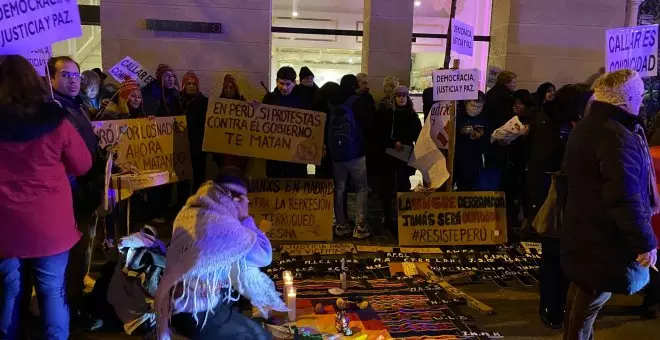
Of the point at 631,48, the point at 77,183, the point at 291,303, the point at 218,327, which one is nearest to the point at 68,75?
the point at 77,183

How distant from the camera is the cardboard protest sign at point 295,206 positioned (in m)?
6.55

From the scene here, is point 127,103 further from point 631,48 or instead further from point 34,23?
point 631,48

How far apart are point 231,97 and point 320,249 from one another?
7.01 ft

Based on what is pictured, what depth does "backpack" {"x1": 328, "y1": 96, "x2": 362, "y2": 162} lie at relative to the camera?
21.5 ft

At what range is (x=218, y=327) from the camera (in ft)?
10.9

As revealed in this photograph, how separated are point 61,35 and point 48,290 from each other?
6.04 ft

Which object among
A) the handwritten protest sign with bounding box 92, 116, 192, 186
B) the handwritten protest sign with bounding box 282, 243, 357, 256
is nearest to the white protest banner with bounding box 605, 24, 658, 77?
the handwritten protest sign with bounding box 282, 243, 357, 256

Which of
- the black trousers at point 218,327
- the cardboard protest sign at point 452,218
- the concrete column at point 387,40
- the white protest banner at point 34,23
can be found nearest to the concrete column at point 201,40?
the concrete column at point 387,40

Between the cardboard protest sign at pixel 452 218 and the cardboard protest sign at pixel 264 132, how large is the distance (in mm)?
1220

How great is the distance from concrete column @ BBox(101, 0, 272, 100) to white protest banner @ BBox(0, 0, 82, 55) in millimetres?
4044

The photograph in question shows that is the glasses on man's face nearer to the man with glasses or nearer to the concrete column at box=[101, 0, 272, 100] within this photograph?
the man with glasses

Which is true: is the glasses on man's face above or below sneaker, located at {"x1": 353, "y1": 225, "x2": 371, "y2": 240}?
above

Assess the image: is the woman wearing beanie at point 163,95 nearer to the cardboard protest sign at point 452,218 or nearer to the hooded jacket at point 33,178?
the cardboard protest sign at point 452,218

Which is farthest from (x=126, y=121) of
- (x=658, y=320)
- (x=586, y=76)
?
(x=586, y=76)
